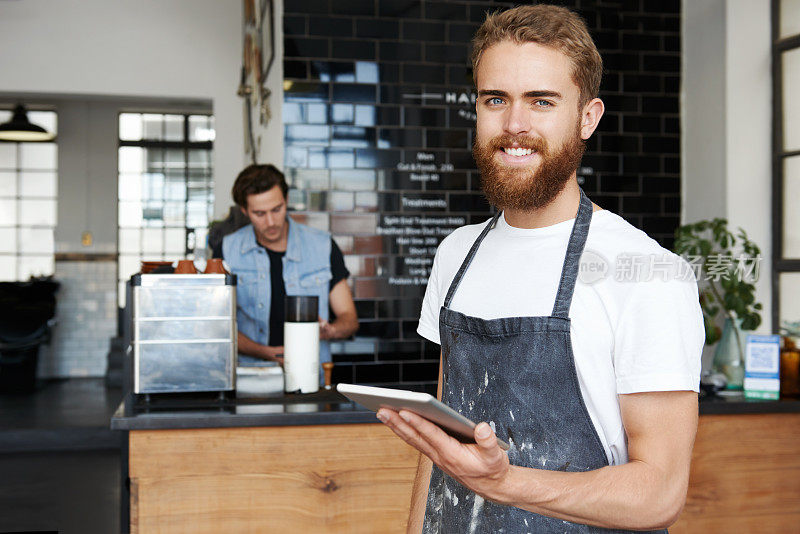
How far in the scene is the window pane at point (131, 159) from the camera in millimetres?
9164

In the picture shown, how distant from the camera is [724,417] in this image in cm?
236

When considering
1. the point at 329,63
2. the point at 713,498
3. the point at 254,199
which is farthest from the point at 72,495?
the point at 713,498

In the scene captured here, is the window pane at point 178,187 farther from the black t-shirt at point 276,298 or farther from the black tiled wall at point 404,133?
the black t-shirt at point 276,298

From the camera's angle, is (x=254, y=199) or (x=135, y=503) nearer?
(x=135, y=503)

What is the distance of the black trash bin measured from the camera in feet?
25.2

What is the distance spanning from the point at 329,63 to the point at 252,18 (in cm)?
156

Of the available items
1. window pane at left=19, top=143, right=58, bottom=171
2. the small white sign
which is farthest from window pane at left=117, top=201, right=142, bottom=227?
the small white sign

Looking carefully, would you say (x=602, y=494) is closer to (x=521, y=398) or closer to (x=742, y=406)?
(x=521, y=398)

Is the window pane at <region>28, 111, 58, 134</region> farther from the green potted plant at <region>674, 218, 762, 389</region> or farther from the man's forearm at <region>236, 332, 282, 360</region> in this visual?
the green potted plant at <region>674, 218, 762, 389</region>

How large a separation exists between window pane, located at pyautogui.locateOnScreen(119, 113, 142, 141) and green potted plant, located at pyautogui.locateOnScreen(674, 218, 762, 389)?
7.28 metres

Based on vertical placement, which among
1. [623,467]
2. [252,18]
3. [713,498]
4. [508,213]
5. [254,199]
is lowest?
[713,498]

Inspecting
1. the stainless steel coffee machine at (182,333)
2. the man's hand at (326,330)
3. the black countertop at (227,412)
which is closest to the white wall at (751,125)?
the man's hand at (326,330)

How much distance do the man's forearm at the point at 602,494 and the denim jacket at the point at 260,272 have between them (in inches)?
91.9

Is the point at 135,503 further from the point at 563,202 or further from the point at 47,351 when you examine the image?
the point at 47,351
